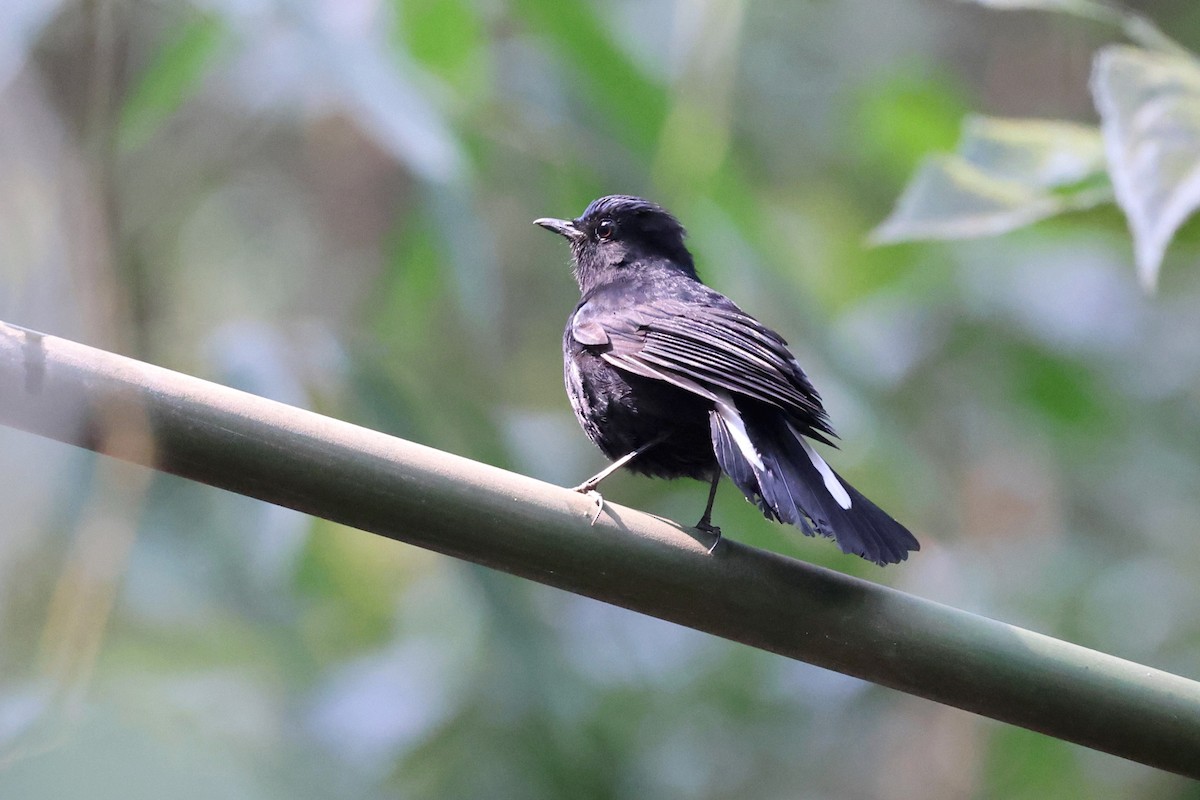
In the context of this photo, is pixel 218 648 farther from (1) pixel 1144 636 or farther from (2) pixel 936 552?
(1) pixel 1144 636

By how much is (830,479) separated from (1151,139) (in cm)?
77

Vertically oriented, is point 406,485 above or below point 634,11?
below

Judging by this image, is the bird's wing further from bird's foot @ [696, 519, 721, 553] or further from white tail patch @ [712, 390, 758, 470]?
bird's foot @ [696, 519, 721, 553]

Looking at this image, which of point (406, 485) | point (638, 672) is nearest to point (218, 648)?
point (638, 672)

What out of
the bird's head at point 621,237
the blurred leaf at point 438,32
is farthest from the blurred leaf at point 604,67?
the bird's head at point 621,237

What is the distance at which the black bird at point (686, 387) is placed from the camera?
6.72 ft

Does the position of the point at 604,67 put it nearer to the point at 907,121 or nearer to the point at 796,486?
the point at 907,121

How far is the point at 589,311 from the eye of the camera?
2.80 meters

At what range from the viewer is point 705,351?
2.36 metres

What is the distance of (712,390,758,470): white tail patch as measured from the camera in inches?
83.2

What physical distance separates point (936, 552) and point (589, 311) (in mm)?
2079

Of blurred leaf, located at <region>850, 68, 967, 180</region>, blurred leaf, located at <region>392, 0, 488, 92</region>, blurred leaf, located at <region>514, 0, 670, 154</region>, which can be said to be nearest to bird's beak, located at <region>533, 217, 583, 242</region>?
blurred leaf, located at <region>514, 0, 670, 154</region>

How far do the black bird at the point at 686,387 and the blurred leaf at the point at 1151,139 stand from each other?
604 mm

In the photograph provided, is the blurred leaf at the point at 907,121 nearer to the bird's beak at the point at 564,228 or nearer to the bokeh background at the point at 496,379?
the bokeh background at the point at 496,379
